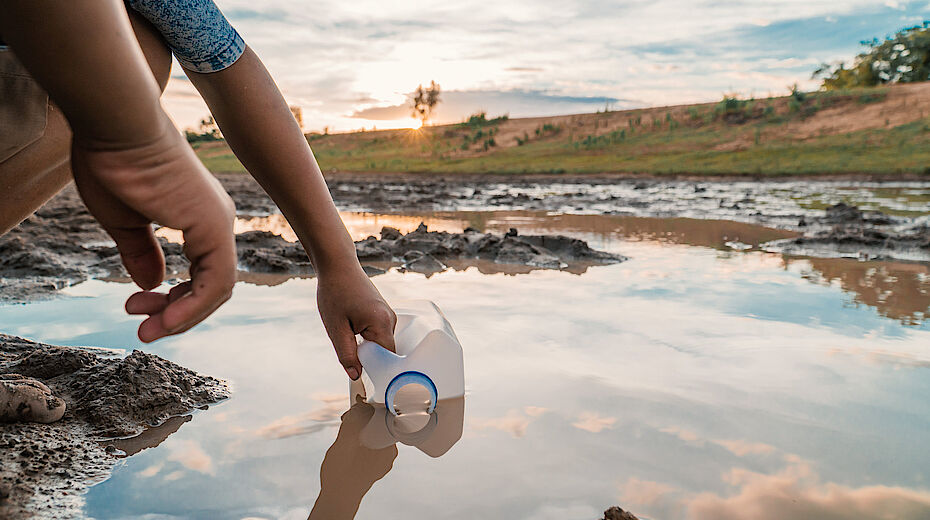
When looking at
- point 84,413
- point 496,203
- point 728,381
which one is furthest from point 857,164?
point 84,413

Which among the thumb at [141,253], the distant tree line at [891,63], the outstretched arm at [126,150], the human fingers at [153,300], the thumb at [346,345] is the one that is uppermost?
the distant tree line at [891,63]

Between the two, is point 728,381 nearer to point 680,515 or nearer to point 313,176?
point 680,515

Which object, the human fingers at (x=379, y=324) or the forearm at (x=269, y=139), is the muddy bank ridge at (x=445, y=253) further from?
the forearm at (x=269, y=139)

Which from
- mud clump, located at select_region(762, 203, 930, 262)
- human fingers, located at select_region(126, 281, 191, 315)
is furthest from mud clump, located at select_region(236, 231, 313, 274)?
mud clump, located at select_region(762, 203, 930, 262)

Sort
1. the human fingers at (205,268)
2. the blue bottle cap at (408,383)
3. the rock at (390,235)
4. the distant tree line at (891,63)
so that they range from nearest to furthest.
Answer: the human fingers at (205,268) < the blue bottle cap at (408,383) < the rock at (390,235) < the distant tree line at (891,63)

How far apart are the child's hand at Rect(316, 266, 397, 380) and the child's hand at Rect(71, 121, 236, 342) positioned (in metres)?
0.50

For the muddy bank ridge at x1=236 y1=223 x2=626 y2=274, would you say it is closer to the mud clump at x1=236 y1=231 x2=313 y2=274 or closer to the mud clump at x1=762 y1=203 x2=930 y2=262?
the mud clump at x1=236 y1=231 x2=313 y2=274

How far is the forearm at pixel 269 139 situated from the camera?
1182 millimetres

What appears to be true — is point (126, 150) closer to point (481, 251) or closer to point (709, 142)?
point (481, 251)

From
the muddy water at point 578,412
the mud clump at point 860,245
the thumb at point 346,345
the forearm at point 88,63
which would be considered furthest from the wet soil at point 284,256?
the forearm at point 88,63

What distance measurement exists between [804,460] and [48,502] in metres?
1.42

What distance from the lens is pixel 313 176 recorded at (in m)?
1.24

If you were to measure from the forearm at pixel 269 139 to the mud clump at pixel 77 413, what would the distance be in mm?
614

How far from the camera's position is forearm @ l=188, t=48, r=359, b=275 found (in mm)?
1182
